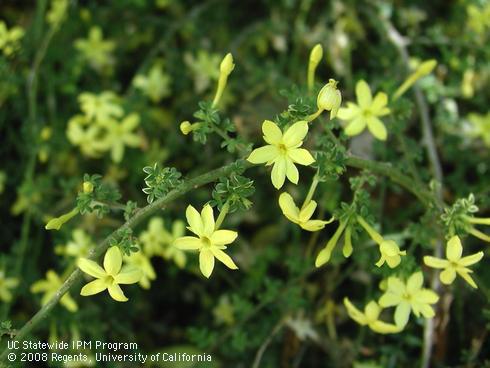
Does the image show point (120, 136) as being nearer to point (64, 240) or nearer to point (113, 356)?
point (64, 240)

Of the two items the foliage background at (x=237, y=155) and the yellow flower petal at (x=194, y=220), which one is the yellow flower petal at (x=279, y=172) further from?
the foliage background at (x=237, y=155)

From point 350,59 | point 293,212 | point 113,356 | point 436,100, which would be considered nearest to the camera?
point 293,212

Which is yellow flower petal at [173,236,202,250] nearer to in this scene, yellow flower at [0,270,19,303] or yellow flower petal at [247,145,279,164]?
yellow flower petal at [247,145,279,164]

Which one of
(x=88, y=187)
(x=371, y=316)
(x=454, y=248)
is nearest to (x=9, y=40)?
(x=88, y=187)

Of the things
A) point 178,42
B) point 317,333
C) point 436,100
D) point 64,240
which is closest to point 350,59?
point 436,100

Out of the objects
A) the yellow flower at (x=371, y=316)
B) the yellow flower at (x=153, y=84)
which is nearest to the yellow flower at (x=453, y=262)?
the yellow flower at (x=371, y=316)

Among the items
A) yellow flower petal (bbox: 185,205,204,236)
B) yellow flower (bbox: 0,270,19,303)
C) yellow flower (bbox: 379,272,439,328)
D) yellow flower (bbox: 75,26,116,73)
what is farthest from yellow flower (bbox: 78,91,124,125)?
yellow flower (bbox: 379,272,439,328)

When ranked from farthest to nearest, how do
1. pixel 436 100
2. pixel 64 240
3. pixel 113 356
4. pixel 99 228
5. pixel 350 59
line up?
pixel 350 59 → pixel 436 100 → pixel 99 228 → pixel 64 240 → pixel 113 356

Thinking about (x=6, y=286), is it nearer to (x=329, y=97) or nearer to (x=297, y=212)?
(x=297, y=212)
